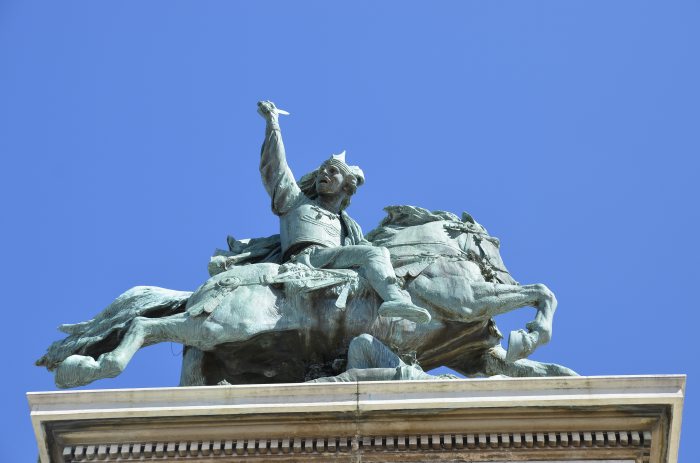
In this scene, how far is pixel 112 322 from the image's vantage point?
864 inches

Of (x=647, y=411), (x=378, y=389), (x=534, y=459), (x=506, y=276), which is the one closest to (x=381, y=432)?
(x=378, y=389)

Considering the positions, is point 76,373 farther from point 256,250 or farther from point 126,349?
point 256,250

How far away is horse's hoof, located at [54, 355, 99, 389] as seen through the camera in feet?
68.4

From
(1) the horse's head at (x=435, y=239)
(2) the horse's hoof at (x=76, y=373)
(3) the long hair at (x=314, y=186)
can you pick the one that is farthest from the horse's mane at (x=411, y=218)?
(2) the horse's hoof at (x=76, y=373)

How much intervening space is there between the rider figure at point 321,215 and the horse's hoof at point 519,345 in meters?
1.35

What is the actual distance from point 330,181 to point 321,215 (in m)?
0.69

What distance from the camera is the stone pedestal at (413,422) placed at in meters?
18.4

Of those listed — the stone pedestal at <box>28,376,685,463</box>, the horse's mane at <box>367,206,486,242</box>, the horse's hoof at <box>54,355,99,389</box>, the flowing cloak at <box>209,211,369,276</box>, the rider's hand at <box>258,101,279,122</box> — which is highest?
the rider's hand at <box>258,101,279,122</box>

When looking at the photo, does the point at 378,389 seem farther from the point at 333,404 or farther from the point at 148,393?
the point at 148,393

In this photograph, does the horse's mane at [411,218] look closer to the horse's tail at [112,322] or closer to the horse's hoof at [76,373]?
the horse's tail at [112,322]

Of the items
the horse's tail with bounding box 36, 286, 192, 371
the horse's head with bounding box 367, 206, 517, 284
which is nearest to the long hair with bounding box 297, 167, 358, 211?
the horse's head with bounding box 367, 206, 517, 284

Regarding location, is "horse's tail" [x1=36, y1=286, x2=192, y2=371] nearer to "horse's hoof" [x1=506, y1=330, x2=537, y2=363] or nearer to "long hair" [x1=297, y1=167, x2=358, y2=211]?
"long hair" [x1=297, y1=167, x2=358, y2=211]

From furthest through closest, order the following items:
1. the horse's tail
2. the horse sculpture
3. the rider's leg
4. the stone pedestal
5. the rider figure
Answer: the horse's tail, the rider figure, the horse sculpture, the rider's leg, the stone pedestal

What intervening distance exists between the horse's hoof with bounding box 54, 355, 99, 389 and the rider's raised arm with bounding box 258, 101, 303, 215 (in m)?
3.96
